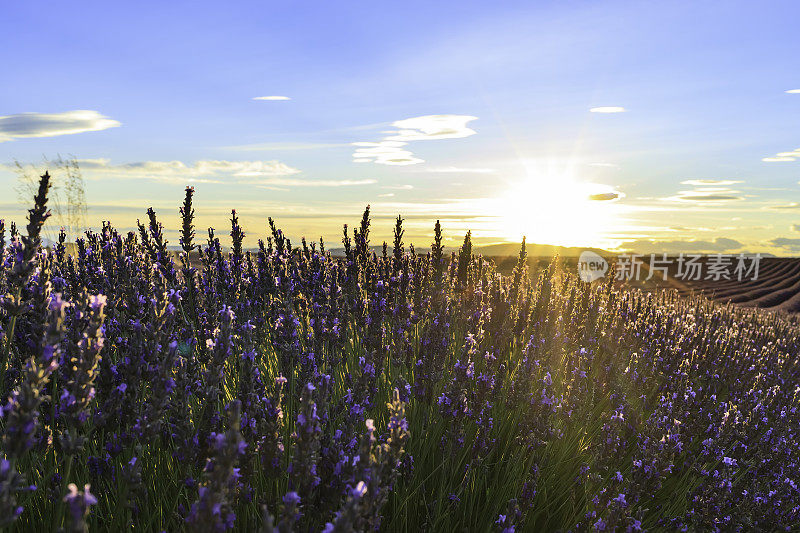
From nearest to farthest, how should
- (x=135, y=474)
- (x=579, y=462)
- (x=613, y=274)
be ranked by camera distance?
(x=135, y=474), (x=579, y=462), (x=613, y=274)

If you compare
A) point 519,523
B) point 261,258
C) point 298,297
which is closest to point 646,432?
point 519,523

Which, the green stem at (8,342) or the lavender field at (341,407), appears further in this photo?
the green stem at (8,342)

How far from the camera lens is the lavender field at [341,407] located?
1.73 meters

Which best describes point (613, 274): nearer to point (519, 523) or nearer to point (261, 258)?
point (261, 258)

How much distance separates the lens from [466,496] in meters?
2.70

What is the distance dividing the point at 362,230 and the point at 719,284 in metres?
29.6

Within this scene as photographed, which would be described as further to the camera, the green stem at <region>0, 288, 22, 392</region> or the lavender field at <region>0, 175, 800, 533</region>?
the green stem at <region>0, 288, 22, 392</region>

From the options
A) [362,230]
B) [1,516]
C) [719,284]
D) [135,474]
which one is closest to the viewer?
[1,516]

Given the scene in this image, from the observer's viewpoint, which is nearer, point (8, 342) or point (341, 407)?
point (8, 342)

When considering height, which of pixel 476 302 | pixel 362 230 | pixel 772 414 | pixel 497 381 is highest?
pixel 362 230

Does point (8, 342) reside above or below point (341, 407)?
above

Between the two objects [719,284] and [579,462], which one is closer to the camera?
[579,462]

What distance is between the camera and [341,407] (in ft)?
9.77

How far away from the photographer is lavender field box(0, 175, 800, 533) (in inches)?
68.3
